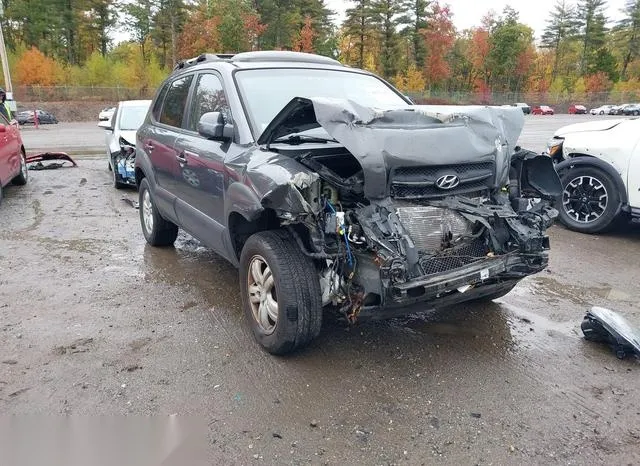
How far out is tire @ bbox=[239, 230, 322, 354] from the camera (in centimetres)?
327

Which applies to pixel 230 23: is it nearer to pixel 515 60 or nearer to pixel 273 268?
pixel 515 60

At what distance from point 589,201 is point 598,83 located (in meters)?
81.9

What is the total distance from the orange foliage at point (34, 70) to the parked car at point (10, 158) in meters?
50.4

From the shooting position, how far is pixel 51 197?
30.7 ft

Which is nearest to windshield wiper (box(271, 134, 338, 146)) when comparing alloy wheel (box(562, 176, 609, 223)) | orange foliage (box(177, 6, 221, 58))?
alloy wheel (box(562, 176, 609, 223))

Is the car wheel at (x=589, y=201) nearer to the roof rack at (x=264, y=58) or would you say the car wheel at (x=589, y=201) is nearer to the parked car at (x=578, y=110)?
the roof rack at (x=264, y=58)

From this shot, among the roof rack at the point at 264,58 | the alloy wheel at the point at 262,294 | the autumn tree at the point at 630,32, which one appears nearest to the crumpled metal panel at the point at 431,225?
the alloy wheel at the point at 262,294

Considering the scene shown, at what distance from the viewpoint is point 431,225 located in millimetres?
3393

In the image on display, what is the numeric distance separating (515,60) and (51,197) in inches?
2955

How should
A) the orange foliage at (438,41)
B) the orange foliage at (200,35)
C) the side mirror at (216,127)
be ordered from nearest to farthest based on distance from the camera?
the side mirror at (216,127) < the orange foliage at (200,35) < the orange foliage at (438,41)

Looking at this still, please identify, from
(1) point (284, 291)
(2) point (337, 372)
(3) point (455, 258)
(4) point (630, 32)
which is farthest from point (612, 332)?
(4) point (630, 32)

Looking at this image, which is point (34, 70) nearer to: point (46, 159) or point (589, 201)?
point (46, 159)

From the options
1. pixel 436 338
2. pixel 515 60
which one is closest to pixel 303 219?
pixel 436 338

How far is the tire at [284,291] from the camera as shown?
327 centimetres
